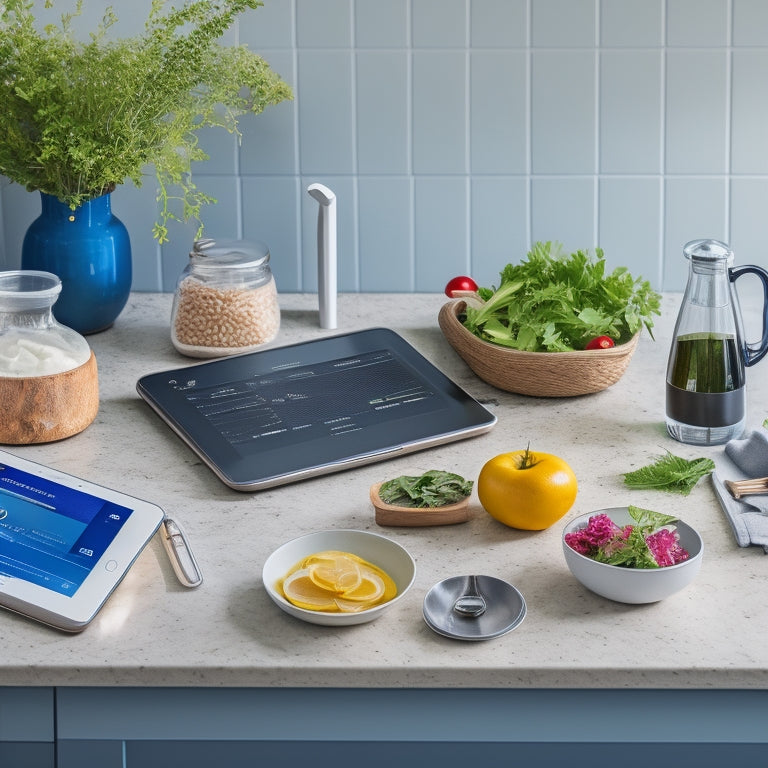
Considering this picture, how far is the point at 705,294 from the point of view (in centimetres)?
133

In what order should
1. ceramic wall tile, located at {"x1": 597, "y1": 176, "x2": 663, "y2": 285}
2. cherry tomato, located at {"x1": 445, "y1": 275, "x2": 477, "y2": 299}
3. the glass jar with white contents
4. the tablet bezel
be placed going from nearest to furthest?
1. the tablet bezel
2. the glass jar with white contents
3. cherry tomato, located at {"x1": 445, "y1": 275, "x2": 477, "y2": 299}
4. ceramic wall tile, located at {"x1": 597, "y1": 176, "x2": 663, "y2": 285}

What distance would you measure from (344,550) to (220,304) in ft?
2.03

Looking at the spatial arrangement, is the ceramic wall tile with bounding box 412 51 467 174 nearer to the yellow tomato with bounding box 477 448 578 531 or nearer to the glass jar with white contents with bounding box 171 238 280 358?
the glass jar with white contents with bounding box 171 238 280 358

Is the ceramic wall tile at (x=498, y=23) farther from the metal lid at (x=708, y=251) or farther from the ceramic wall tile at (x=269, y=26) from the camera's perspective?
the metal lid at (x=708, y=251)

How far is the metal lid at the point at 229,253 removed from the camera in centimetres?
162

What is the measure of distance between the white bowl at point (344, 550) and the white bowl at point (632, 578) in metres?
0.17

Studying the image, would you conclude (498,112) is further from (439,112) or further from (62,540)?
(62,540)

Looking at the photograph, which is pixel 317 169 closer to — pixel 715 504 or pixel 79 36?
pixel 79 36

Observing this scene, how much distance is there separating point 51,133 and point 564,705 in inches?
41.2

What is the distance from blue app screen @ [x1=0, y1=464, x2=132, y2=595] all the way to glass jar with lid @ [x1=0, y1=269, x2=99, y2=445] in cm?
16

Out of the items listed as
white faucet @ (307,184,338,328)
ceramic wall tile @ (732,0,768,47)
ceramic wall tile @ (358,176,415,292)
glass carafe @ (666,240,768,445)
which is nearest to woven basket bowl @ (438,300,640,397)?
glass carafe @ (666,240,768,445)

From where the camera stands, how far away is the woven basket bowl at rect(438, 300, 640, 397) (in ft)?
4.82

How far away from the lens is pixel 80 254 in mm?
1658

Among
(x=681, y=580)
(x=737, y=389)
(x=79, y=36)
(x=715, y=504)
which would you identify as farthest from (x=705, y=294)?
(x=79, y=36)
